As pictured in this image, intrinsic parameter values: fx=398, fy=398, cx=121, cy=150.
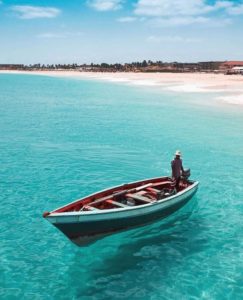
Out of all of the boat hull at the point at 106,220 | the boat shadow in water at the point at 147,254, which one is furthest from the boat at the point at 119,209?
the boat shadow in water at the point at 147,254

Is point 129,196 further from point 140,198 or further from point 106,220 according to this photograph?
point 106,220

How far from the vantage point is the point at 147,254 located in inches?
484

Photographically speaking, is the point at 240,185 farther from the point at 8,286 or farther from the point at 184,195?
the point at 8,286

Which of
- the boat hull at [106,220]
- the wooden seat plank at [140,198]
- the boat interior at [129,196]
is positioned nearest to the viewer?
the boat hull at [106,220]

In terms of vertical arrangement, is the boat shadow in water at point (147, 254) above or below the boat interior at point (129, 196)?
below

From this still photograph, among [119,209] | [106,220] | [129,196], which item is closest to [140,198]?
[129,196]

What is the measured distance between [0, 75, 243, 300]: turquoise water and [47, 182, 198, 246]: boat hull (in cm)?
53

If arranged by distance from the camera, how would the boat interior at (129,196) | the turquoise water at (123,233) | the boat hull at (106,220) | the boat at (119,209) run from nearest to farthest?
the turquoise water at (123,233), the boat hull at (106,220), the boat at (119,209), the boat interior at (129,196)

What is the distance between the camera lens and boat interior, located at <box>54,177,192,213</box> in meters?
13.0

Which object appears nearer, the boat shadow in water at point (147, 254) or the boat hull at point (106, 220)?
the boat shadow in water at point (147, 254)

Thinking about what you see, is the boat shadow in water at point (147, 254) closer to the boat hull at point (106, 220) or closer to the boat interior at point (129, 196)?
the boat hull at point (106, 220)

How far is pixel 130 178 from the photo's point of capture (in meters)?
20.4

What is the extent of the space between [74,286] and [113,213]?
2531mm

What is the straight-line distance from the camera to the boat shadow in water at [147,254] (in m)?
10.7
